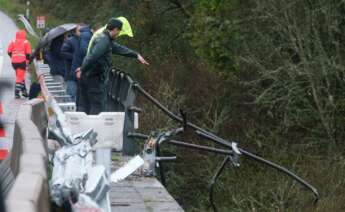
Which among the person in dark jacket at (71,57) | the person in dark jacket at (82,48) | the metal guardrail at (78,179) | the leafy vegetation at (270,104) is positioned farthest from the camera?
the person in dark jacket at (71,57)

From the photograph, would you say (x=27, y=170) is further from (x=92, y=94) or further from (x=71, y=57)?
(x=71, y=57)

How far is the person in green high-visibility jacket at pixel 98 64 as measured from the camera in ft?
36.1

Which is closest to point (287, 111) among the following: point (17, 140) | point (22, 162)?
point (17, 140)

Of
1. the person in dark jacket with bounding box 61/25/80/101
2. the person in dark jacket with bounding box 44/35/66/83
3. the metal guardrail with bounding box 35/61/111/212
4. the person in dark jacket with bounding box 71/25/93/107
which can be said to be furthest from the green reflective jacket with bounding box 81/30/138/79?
the person in dark jacket with bounding box 44/35/66/83

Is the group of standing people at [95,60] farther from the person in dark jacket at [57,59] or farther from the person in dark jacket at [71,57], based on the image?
the person in dark jacket at [57,59]

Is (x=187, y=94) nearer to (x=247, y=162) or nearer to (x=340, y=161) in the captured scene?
(x=247, y=162)

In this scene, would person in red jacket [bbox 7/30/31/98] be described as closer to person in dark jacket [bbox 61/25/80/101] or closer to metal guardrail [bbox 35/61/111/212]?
person in dark jacket [bbox 61/25/80/101]

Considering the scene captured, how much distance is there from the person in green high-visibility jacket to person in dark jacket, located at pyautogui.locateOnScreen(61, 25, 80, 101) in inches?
52.1

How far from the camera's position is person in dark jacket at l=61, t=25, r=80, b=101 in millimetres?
13375

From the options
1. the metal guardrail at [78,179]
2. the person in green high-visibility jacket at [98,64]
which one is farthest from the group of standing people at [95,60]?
the metal guardrail at [78,179]

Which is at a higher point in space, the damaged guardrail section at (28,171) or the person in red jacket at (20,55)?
the damaged guardrail section at (28,171)

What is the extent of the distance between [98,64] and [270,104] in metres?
4.02

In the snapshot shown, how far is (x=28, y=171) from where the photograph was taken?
→ 5.49 metres

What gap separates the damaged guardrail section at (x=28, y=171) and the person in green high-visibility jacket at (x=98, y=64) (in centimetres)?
244
